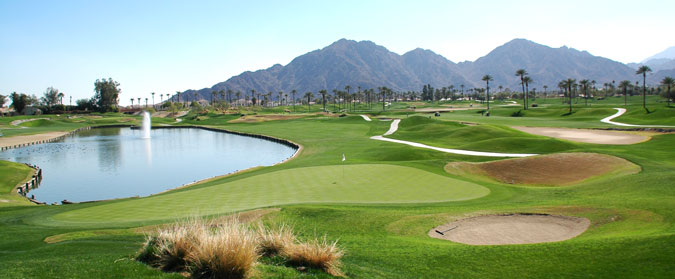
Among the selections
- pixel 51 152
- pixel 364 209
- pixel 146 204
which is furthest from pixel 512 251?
pixel 51 152

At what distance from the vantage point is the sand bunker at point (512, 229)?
1165cm

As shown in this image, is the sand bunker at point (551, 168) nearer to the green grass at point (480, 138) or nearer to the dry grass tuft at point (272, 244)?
the green grass at point (480, 138)

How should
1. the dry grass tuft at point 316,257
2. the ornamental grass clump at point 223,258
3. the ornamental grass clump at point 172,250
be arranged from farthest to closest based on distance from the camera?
the dry grass tuft at point 316,257 < the ornamental grass clump at point 172,250 < the ornamental grass clump at point 223,258

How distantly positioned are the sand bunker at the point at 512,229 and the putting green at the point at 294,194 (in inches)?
203

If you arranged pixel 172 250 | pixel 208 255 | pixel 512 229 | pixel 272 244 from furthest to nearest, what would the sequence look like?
pixel 512 229, pixel 272 244, pixel 172 250, pixel 208 255

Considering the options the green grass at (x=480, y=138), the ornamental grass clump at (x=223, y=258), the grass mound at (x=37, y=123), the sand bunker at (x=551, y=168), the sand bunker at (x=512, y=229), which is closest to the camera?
the ornamental grass clump at (x=223, y=258)

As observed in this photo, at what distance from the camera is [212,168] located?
150 ft

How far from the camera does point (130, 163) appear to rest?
5041 centimetres

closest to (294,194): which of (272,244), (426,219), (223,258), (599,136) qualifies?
(426,219)

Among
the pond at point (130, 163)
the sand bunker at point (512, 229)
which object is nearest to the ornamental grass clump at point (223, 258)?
the sand bunker at point (512, 229)

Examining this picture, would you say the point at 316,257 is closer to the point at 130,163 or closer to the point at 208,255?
the point at 208,255

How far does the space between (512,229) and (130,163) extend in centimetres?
4957

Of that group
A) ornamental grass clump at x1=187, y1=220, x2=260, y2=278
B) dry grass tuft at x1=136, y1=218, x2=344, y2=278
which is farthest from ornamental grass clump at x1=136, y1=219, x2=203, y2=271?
ornamental grass clump at x1=187, y1=220, x2=260, y2=278

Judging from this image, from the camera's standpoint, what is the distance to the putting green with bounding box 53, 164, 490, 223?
17469 millimetres
